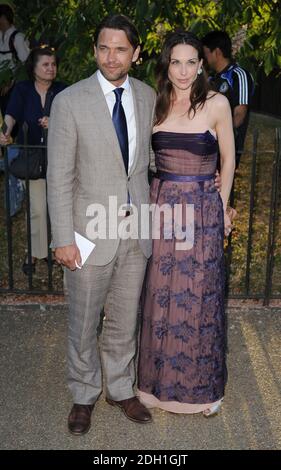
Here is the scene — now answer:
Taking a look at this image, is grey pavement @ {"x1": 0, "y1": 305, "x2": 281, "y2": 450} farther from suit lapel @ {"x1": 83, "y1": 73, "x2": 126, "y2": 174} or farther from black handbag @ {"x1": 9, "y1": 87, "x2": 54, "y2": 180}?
suit lapel @ {"x1": 83, "y1": 73, "x2": 126, "y2": 174}

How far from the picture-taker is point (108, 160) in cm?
362

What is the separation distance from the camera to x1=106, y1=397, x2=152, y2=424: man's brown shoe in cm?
411

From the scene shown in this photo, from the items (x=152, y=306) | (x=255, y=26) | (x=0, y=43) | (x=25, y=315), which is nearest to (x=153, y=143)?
(x=152, y=306)

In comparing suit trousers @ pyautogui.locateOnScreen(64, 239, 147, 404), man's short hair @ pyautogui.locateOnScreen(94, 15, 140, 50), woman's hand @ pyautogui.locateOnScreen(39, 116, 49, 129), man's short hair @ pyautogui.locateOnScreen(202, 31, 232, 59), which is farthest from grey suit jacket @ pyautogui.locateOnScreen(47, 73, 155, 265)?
man's short hair @ pyautogui.locateOnScreen(202, 31, 232, 59)

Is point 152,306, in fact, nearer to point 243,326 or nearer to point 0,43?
point 243,326

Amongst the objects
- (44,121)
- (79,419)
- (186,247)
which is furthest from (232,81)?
(79,419)

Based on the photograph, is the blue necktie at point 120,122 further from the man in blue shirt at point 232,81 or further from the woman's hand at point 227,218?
the man in blue shirt at point 232,81

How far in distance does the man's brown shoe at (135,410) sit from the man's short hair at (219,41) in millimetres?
4193

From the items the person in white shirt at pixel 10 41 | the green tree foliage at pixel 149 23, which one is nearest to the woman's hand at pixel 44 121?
the green tree foliage at pixel 149 23

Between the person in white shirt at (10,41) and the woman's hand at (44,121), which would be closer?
the woman's hand at (44,121)

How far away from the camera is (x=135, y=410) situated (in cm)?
414

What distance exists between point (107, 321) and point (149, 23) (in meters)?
3.53

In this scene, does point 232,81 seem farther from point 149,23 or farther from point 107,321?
point 107,321

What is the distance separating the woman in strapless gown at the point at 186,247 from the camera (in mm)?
3783
